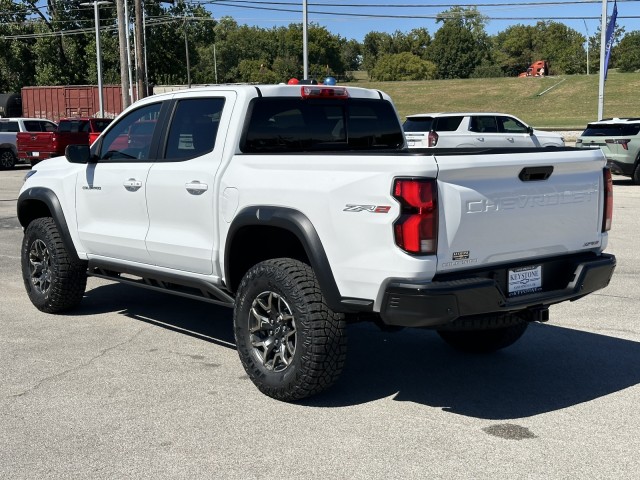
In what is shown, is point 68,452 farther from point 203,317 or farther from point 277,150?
point 203,317

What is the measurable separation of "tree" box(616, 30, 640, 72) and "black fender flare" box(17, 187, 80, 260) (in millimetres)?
95294

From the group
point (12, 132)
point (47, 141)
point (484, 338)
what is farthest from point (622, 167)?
point (12, 132)

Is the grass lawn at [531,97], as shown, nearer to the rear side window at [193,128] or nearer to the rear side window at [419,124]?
the rear side window at [419,124]

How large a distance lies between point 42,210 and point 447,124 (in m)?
16.5

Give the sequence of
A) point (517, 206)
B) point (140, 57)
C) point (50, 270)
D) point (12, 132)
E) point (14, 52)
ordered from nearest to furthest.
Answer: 1. point (517, 206)
2. point (50, 270)
3. point (140, 57)
4. point (12, 132)
5. point (14, 52)

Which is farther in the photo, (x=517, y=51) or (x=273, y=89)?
(x=517, y=51)

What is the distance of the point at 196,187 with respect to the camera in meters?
5.52

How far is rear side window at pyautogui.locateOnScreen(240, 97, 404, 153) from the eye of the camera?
18.4ft

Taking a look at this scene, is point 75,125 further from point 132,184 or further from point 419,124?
point 132,184

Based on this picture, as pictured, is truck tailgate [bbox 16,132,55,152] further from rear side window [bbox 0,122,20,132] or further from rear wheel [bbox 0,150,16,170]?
rear side window [bbox 0,122,20,132]

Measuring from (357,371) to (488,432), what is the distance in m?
1.34

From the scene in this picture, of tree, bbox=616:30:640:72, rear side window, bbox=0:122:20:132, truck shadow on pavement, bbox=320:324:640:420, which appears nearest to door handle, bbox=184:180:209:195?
truck shadow on pavement, bbox=320:324:640:420

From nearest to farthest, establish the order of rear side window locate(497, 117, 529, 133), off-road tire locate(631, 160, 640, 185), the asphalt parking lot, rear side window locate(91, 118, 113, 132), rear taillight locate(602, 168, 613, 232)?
the asphalt parking lot
rear taillight locate(602, 168, 613, 232)
off-road tire locate(631, 160, 640, 185)
rear side window locate(497, 117, 529, 133)
rear side window locate(91, 118, 113, 132)

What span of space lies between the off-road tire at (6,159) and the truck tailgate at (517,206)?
2672 cm
